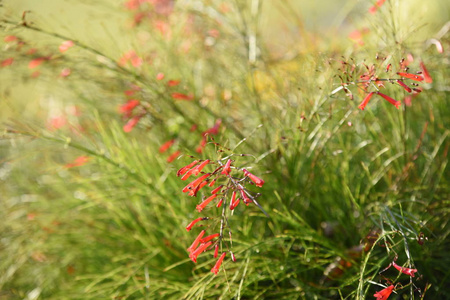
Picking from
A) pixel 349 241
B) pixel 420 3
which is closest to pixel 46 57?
pixel 349 241

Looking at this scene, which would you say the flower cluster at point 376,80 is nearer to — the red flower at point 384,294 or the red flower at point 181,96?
the red flower at point 384,294

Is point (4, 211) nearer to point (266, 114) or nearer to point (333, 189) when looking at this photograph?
point (266, 114)

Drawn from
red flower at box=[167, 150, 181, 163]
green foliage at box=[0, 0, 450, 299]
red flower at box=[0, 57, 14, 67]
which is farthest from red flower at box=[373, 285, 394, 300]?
red flower at box=[0, 57, 14, 67]

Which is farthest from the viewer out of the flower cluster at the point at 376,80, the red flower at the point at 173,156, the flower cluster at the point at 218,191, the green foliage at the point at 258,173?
the red flower at the point at 173,156

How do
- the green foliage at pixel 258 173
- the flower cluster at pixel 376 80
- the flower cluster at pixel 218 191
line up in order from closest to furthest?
the flower cluster at pixel 218 191, the flower cluster at pixel 376 80, the green foliage at pixel 258 173

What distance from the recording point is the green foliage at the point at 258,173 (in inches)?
64.4

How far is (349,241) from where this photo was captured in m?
1.89

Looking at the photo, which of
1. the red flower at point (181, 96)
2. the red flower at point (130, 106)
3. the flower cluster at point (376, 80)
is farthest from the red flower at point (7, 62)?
the flower cluster at point (376, 80)

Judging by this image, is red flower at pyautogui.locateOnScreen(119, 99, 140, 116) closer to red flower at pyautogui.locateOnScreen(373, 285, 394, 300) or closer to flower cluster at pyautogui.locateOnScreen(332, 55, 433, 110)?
flower cluster at pyautogui.locateOnScreen(332, 55, 433, 110)

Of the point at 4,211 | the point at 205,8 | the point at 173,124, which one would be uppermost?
the point at 205,8

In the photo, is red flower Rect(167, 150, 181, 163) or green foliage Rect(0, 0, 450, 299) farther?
red flower Rect(167, 150, 181, 163)

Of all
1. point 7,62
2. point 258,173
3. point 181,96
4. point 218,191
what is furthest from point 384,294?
point 7,62

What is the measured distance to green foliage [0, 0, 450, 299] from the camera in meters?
1.64

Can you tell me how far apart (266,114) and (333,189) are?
1.59ft
